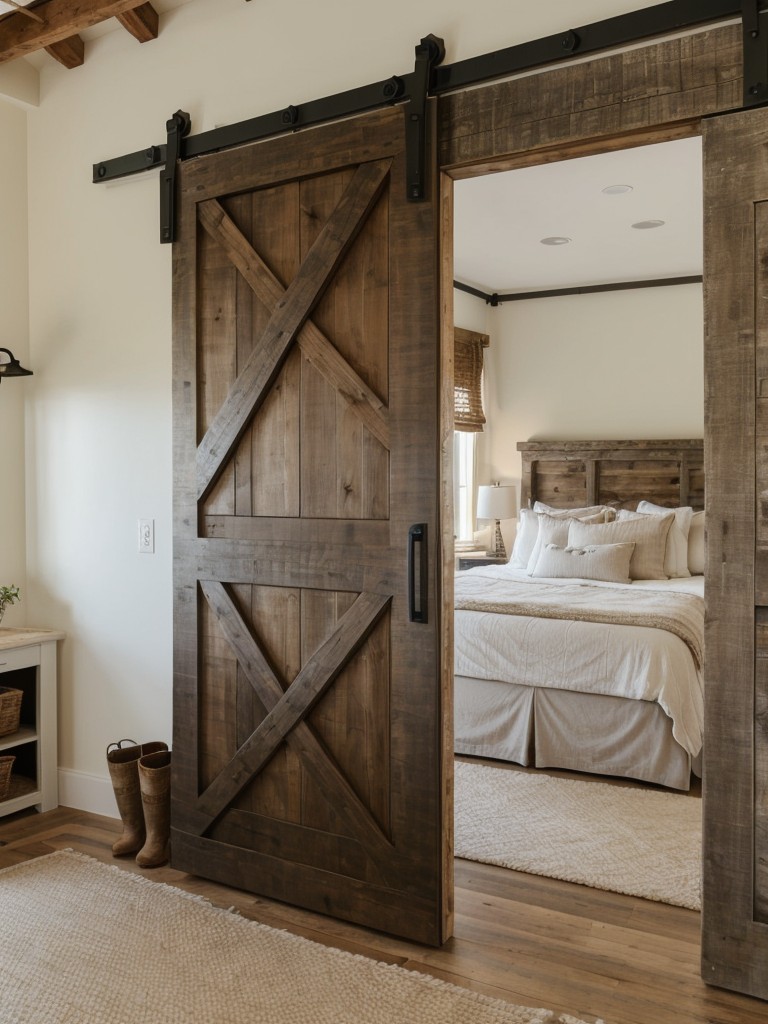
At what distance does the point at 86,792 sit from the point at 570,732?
7.20 feet

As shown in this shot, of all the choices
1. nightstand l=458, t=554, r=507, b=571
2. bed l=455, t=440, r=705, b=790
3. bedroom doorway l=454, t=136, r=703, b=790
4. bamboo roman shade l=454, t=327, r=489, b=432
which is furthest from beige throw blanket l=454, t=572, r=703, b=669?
bamboo roman shade l=454, t=327, r=489, b=432

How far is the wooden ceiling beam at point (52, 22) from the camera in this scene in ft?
9.81

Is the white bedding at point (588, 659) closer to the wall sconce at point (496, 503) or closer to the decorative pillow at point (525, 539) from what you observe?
the decorative pillow at point (525, 539)

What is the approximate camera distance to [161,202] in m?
3.10

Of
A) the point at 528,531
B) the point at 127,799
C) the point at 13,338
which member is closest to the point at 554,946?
the point at 127,799

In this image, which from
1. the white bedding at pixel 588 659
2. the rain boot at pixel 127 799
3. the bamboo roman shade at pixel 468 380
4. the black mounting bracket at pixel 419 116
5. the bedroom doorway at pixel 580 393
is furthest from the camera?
the bamboo roman shade at pixel 468 380

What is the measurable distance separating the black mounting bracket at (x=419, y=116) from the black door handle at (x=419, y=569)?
0.98 meters

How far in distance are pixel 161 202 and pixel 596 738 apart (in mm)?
→ 2986

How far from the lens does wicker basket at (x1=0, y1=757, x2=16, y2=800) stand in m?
3.43

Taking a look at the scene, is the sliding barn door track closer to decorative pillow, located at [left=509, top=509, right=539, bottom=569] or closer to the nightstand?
decorative pillow, located at [left=509, top=509, right=539, bottom=569]

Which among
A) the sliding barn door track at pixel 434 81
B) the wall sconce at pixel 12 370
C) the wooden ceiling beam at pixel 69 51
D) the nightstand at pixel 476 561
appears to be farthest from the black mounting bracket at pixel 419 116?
the nightstand at pixel 476 561

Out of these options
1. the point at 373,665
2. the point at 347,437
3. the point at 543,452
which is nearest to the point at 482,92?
the point at 347,437

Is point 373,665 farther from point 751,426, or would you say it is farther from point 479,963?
point 751,426

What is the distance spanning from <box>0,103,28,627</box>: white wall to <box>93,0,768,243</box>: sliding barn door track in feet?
2.46
